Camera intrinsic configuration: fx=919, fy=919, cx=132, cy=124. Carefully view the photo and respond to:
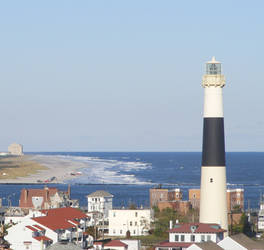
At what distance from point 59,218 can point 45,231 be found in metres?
5.99

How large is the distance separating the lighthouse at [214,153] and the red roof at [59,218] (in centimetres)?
1544

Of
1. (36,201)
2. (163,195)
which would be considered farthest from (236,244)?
(163,195)

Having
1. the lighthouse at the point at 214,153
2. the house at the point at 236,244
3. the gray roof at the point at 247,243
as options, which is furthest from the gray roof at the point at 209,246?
the lighthouse at the point at 214,153

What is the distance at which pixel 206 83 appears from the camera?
65.7 m

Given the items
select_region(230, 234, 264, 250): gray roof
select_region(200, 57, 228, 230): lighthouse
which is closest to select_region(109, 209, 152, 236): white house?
select_region(200, 57, 228, 230): lighthouse

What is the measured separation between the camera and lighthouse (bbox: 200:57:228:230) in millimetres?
65375

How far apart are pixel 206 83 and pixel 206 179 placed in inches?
270

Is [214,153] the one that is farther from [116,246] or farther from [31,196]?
[31,196]

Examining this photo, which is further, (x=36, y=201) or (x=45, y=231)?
(x=36, y=201)

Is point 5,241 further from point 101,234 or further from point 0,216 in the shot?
point 0,216

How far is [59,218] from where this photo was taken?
80.0 metres

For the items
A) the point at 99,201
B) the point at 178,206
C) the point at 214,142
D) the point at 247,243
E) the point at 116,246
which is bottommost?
the point at 116,246

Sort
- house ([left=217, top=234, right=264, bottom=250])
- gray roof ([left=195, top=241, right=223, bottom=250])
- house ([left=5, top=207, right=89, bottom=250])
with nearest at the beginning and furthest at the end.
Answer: gray roof ([left=195, top=241, right=223, bottom=250]), house ([left=217, top=234, right=264, bottom=250]), house ([left=5, top=207, right=89, bottom=250])

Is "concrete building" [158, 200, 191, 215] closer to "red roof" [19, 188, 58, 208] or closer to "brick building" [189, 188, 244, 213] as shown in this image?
"brick building" [189, 188, 244, 213]
